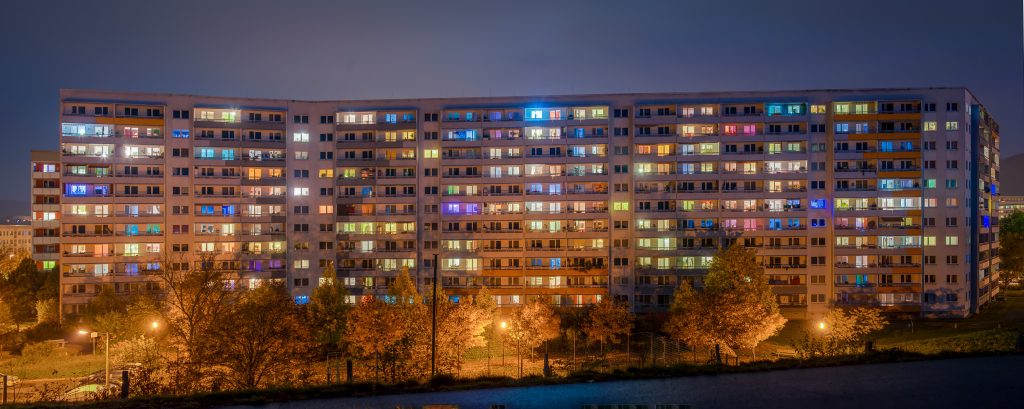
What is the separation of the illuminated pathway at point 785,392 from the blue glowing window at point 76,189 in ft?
252

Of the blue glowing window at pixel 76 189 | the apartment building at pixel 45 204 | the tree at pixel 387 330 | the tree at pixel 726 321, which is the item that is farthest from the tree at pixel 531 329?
the apartment building at pixel 45 204

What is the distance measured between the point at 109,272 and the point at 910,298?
104m

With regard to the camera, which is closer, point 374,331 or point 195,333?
point 195,333

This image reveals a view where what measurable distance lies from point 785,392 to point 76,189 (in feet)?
290

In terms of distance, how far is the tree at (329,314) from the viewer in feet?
180

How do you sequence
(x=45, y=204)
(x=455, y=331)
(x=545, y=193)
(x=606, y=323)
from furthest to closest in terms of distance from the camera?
(x=45, y=204) < (x=545, y=193) < (x=606, y=323) < (x=455, y=331)

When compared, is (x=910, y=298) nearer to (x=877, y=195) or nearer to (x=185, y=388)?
(x=877, y=195)

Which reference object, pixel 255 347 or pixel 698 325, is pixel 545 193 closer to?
pixel 698 325

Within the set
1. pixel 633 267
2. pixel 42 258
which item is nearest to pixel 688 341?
pixel 633 267

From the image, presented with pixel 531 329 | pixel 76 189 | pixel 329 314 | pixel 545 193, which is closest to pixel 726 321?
pixel 531 329

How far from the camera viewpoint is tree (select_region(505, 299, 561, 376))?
50.9 m

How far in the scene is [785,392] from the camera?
18.7 metres

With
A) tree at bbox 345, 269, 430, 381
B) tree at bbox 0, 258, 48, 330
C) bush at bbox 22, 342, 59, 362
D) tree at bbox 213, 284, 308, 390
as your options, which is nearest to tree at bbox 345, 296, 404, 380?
tree at bbox 345, 269, 430, 381

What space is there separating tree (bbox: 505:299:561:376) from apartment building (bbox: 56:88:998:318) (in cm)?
2117
